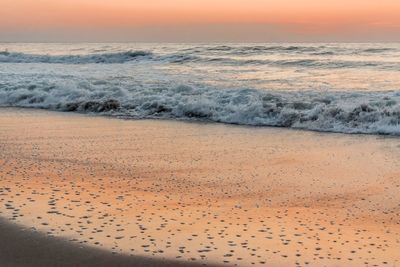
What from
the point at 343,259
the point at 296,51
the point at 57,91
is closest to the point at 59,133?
the point at 57,91

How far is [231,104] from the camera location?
42.8 ft

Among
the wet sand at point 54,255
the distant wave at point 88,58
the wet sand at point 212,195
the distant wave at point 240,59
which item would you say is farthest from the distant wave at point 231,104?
the distant wave at point 88,58

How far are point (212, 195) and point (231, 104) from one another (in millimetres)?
7424

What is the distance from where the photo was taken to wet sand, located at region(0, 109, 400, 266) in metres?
4.18

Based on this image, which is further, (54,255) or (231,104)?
(231,104)

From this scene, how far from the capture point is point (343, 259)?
12.8 ft

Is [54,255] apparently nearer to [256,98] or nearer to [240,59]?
[256,98]

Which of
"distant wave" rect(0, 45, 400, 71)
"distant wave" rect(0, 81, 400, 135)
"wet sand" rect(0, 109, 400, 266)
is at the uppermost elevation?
"distant wave" rect(0, 45, 400, 71)

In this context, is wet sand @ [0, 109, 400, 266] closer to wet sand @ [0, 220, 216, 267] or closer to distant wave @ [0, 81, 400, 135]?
wet sand @ [0, 220, 216, 267]

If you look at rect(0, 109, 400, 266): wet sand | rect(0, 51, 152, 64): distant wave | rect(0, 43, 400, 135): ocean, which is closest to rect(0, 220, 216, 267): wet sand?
rect(0, 109, 400, 266): wet sand

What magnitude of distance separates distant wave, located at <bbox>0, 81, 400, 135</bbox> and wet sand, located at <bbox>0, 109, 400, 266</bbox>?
3.98 ft

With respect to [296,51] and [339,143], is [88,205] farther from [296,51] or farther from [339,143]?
[296,51]

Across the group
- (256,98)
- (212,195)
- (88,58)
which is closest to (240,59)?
(88,58)

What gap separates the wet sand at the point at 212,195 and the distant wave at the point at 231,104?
3.98 ft
